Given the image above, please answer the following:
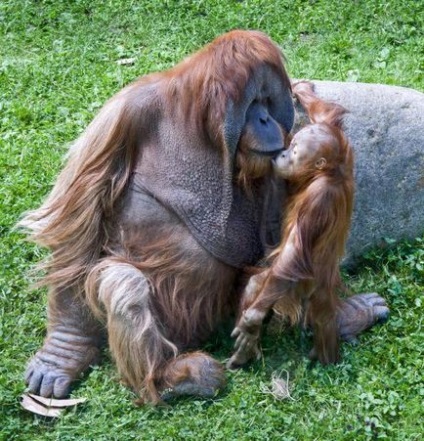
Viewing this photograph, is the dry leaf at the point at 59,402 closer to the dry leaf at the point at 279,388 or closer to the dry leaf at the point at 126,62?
the dry leaf at the point at 279,388

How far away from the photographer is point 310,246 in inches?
145

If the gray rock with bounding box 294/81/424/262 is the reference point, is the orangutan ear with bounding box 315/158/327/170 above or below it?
above

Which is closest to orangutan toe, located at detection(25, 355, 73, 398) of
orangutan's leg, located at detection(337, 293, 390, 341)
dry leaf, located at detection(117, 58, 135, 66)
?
orangutan's leg, located at detection(337, 293, 390, 341)

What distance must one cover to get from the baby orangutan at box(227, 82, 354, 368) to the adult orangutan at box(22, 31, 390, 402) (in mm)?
116

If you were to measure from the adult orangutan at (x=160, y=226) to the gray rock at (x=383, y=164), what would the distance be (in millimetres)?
505

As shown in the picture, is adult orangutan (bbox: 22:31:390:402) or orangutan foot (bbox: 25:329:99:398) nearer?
adult orangutan (bbox: 22:31:390:402)

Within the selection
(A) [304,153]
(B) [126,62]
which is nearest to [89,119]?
(B) [126,62]

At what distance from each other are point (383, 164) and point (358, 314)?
0.69 meters

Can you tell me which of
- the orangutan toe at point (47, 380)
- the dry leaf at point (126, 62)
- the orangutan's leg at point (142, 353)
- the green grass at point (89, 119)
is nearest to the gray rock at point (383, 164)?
the green grass at point (89, 119)

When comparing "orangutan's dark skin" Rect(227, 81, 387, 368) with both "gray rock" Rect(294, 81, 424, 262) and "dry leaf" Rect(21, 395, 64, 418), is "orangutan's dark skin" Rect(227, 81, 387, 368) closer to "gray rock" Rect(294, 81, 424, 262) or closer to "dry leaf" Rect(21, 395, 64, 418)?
"gray rock" Rect(294, 81, 424, 262)

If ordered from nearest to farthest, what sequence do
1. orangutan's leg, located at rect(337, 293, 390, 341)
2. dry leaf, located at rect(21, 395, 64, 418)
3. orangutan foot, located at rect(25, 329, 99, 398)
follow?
dry leaf, located at rect(21, 395, 64, 418) < orangutan foot, located at rect(25, 329, 99, 398) < orangutan's leg, located at rect(337, 293, 390, 341)

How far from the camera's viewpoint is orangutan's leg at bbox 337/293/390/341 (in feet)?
13.0

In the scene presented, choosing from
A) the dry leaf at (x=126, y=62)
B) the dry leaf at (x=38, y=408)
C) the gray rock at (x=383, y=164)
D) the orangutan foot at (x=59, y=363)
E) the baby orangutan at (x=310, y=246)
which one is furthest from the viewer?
the dry leaf at (x=126, y=62)

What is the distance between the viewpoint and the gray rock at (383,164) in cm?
434
